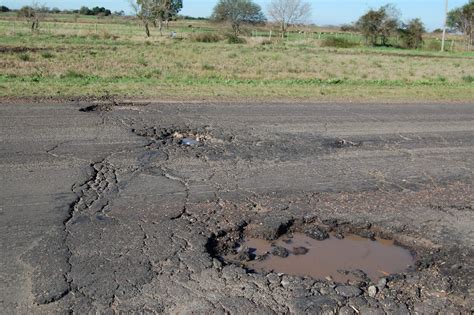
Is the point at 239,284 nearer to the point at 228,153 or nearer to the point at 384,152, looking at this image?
the point at 228,153

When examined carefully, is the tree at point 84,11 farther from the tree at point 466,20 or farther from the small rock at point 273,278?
the small rock at point 273,278

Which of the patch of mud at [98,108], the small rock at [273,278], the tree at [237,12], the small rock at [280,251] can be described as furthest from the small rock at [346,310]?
the tree at [237,12]

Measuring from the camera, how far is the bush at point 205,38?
5330cm

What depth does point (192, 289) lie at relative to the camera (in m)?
4.21

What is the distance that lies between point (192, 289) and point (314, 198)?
2.77 meters

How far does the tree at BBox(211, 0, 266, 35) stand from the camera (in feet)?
298

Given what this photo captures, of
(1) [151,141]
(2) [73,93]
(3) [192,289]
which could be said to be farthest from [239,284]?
(2) [73,93]

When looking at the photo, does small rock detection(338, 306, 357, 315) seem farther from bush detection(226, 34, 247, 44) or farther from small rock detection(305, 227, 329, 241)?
bush detection(226, 34, 247, 44)

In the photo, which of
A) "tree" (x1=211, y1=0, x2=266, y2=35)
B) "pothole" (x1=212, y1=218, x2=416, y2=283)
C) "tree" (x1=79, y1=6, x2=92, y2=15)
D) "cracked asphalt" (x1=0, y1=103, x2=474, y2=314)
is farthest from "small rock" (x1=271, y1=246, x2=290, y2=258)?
"tree" (x1=79, y1=6, x2=92, y2=15)

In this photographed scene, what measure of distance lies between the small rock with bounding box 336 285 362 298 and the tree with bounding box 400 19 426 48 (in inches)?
2557

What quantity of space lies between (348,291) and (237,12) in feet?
297

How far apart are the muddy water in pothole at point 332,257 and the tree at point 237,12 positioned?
8693 cm

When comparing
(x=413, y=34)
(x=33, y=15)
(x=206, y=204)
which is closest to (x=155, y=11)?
(x=33, y=15)

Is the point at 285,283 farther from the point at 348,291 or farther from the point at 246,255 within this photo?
the point at 246,255
